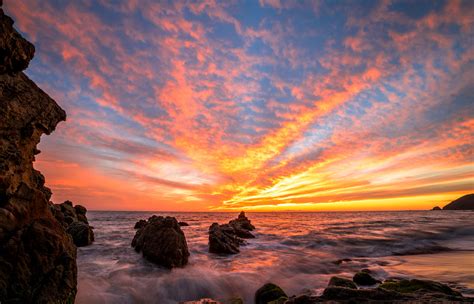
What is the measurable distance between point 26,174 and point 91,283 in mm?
5508

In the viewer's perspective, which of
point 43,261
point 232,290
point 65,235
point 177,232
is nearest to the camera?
point 43,261

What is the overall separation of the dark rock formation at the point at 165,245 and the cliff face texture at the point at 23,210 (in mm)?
6501

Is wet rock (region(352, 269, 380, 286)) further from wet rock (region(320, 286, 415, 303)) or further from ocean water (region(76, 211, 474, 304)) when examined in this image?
wet rock (region(320, 286, 415, 303))

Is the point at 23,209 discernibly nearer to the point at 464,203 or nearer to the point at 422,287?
the point at 422,287

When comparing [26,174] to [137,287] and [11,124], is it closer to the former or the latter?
[11,124]

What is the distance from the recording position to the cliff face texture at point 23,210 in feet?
16.8

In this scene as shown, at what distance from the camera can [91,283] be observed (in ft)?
31.0

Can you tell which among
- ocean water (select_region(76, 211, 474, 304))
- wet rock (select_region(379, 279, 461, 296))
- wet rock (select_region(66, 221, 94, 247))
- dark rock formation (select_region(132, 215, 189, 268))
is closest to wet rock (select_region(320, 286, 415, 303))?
wet rock (select_region(379, 279, 461, 296))

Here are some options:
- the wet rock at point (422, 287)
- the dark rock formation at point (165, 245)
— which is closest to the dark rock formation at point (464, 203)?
the wet rock at point (422, 287)

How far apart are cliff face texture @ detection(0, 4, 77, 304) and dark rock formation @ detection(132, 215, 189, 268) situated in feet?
21.3

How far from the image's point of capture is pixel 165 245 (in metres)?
12.7

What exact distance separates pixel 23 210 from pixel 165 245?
7.90 metres

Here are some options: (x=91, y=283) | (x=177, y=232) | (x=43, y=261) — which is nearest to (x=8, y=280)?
(x=43, y=261)

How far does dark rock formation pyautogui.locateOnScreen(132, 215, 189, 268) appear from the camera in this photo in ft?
40.2
